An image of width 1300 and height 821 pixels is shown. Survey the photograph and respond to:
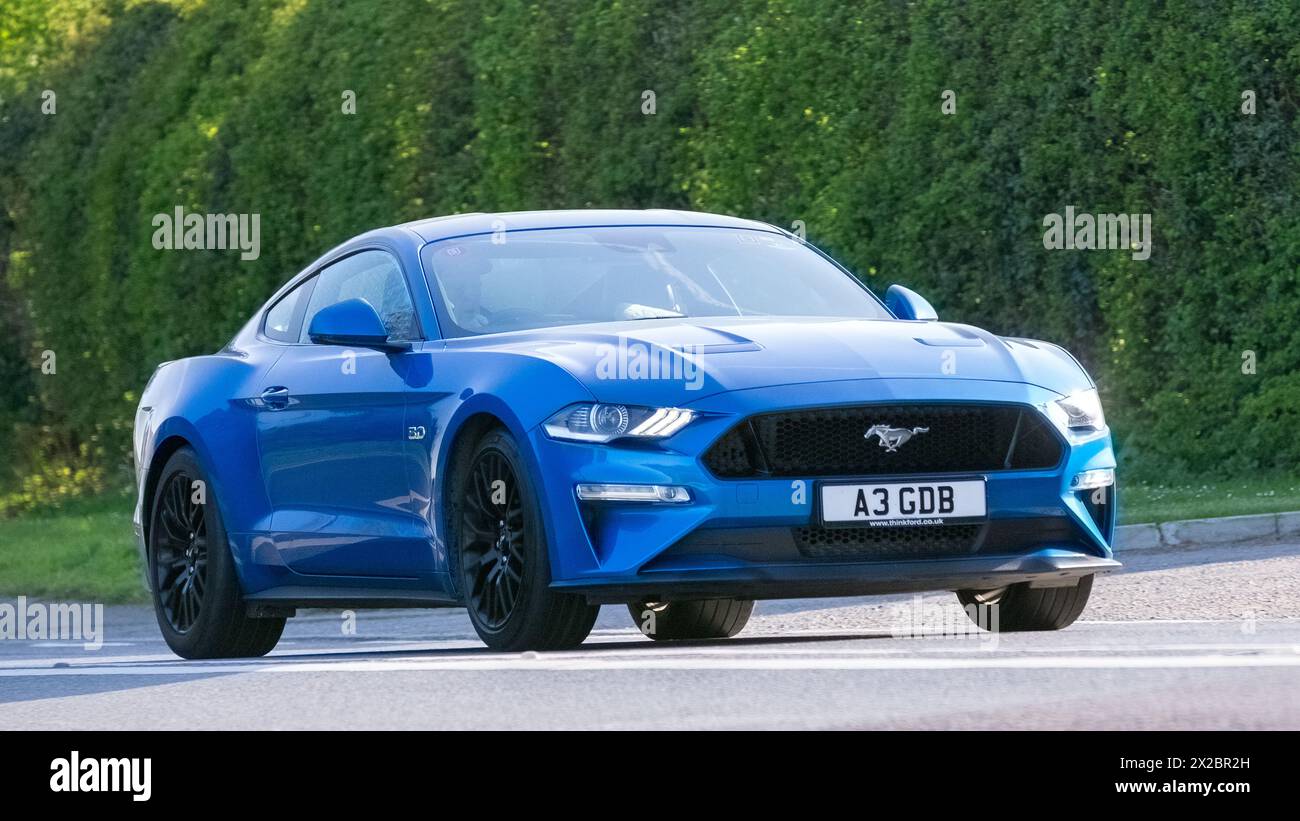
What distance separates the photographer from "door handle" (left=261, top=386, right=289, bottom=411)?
9695mm

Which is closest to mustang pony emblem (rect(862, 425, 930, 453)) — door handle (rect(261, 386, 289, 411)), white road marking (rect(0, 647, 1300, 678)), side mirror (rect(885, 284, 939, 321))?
white road marking (rect(0, 647, 1300, 678))

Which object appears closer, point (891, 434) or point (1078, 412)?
point (891, 434)

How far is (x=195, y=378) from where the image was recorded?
34.4 ft

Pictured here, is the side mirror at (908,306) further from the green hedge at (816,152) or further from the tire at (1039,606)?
the green hedge at (816,152)

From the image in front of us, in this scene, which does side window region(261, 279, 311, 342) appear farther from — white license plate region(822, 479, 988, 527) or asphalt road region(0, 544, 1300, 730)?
white license plate region(822, 479, 988, 527)

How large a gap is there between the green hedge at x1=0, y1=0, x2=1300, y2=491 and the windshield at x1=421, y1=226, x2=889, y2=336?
22.8 feet

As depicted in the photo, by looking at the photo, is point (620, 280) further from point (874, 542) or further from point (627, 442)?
A: point (874, 542)

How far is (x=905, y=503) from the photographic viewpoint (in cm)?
797

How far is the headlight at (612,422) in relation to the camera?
25.9 feet

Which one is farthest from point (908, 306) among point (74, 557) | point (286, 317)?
point (74, 557)

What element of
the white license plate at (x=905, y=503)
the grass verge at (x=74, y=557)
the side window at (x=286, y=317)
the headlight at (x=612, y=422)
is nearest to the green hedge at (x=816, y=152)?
the grass verge at (x=74, y=557)

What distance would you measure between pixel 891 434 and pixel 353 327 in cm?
210
